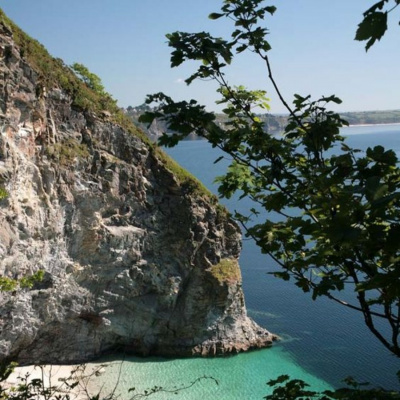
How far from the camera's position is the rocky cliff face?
22094 millimetres

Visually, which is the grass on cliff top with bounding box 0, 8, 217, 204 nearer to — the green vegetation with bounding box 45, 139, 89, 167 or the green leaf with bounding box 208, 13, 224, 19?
the green vegetation with bounding box 45, 139, 89, 167

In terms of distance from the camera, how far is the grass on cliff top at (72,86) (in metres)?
23.4

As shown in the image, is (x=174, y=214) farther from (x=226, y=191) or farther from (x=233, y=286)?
(x=226, y=191)

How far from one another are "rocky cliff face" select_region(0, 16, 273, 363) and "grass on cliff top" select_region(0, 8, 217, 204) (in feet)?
1.26

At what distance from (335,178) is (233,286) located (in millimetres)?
26236

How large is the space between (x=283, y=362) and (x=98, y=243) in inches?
523

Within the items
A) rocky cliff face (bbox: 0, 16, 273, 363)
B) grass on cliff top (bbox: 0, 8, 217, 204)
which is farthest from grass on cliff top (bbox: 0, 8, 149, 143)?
rocky cliff face (bbox: 0, 16, 273, 363)

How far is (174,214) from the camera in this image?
28.6 metres

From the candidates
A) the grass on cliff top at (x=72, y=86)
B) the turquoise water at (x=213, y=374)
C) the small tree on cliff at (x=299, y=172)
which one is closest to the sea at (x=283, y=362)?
the turquoise water at (x=213, y=374)

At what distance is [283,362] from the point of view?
88.7ft

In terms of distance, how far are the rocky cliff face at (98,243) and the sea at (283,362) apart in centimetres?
152

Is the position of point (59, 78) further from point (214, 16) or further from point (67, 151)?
point (214, 16)

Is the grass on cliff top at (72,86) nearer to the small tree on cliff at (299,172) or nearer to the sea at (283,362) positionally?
the sea at (283,362)

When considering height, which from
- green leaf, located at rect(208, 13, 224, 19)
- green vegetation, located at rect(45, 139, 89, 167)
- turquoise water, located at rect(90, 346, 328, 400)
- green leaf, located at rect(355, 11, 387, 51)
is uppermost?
green vegetation, located at rect(45, 139, 89, 167)
